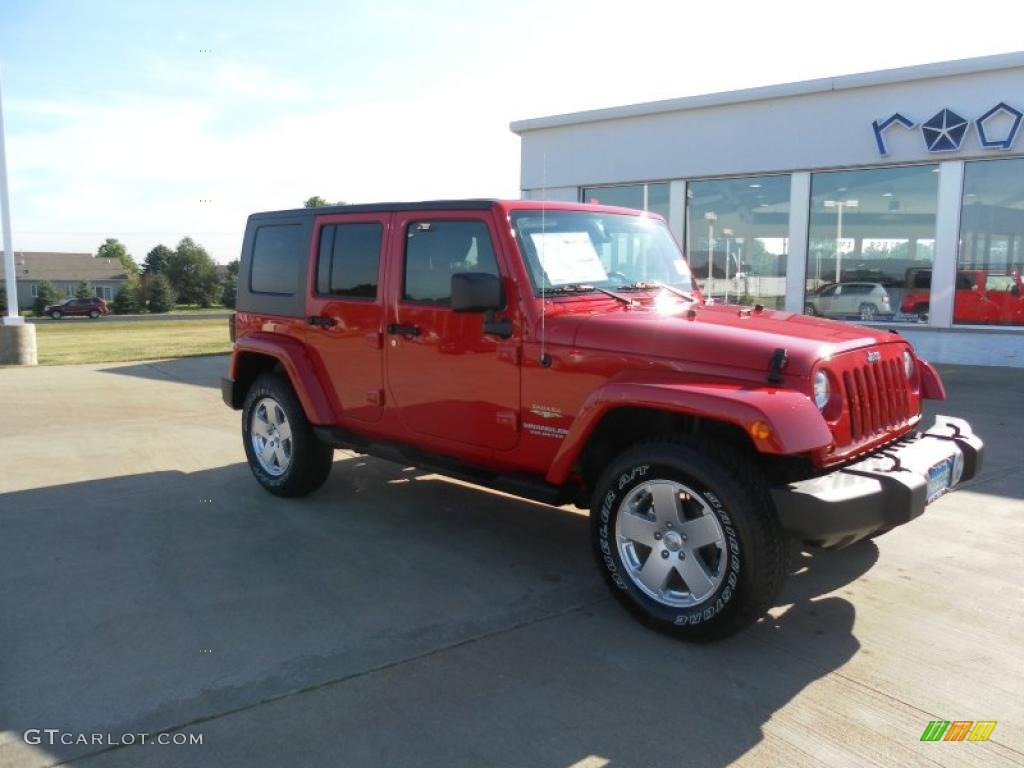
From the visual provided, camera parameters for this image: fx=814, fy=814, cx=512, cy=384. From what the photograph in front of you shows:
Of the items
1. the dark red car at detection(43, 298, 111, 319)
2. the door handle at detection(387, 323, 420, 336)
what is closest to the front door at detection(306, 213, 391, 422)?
the door handle at detection(387, 323, 420, 336)

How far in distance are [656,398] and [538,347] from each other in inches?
31.6

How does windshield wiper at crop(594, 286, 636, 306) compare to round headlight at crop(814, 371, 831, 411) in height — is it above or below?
above

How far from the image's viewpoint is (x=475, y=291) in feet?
13.0

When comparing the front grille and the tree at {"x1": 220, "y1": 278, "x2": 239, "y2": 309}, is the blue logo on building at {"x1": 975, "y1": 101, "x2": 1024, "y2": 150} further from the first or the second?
the tree at {"x1": 220, "y1": 278, "x2": 239, "y2": 309}

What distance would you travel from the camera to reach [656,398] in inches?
137

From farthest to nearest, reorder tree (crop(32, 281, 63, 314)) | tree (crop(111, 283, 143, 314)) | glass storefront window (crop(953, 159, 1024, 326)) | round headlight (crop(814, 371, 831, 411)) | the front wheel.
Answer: tree (crop(111, 283, 143, 314)) < tree (crop(32, 281, 63, 314)) < glass storefront window (crop(953, 159, 1024, 326)) < round headlight (crop(814, 371, 831, 411)) < the front wheel

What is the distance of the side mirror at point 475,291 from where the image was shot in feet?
13.0

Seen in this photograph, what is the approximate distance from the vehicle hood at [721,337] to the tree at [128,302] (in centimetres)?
7228

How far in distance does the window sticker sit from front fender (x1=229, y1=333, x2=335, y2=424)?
6.30 ft

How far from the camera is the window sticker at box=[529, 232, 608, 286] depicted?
4.29 m

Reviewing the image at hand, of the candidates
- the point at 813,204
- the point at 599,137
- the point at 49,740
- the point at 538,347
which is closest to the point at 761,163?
the point at 813,204

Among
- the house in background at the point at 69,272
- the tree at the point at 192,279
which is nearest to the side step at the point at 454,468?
the tree at the point at 192,279

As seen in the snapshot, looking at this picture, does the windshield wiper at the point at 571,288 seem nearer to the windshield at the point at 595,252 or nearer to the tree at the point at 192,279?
the windshield at the point at 595,252

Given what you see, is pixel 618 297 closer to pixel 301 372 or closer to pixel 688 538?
pixel 688 538
